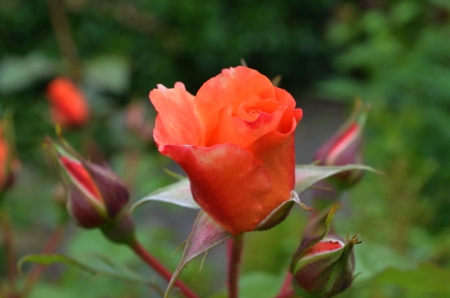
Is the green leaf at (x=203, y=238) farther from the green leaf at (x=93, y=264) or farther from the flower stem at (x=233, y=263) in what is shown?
the green leaf at (x=93, y=264)

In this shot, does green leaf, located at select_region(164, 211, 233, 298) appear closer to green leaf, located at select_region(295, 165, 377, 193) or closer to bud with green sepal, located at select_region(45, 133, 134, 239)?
green leaf, located at select_region(295, 165, 377, 193)

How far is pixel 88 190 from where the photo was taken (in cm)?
64

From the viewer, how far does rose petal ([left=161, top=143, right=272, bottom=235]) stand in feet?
1.37

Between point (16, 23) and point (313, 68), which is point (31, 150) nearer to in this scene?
point (16, 23)

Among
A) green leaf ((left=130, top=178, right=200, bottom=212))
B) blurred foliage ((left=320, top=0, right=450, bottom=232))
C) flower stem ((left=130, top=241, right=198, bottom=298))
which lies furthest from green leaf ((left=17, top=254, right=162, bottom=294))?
blurred foliage ((left=320, top=0, right=450, bottom=232))

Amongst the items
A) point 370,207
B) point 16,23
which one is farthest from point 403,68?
point 16,23

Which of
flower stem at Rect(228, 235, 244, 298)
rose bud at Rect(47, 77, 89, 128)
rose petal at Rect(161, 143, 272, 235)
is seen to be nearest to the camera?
rose petal at Rect(161, 143, 272, 235)

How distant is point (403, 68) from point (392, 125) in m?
0.66

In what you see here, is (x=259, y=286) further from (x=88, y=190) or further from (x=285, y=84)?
(x=285, y=84)

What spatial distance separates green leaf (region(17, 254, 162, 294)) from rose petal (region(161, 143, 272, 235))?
0.21m

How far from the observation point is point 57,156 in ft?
2.04

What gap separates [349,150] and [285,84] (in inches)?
258

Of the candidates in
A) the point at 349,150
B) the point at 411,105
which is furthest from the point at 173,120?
the point at 411,105

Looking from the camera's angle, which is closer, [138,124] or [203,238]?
[203,238]
